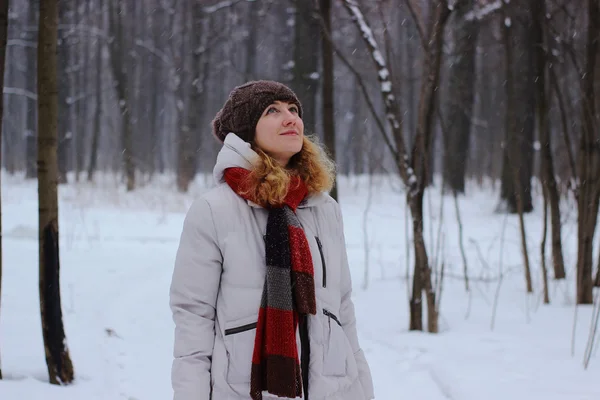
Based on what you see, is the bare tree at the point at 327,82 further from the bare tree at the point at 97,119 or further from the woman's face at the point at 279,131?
the bare tree at the point at 97,119

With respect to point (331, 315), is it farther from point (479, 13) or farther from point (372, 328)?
point (479, 13)

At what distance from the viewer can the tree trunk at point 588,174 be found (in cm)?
534

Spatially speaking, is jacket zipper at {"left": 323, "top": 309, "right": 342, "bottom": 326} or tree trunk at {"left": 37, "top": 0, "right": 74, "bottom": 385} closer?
jacket zipper at {"left": 323, "top": 309, "right": 342, "bottom": 326}

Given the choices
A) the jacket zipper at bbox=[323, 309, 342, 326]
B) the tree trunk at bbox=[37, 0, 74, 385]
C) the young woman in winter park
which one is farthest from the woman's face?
the tree trunk at bbox=[37, 0, 74, 385]

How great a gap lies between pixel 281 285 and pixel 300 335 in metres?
0.20

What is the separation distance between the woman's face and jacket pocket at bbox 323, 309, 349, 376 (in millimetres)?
534

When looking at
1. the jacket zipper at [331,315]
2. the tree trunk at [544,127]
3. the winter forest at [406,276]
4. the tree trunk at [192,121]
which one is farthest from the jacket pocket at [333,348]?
the tree trunk at [192,121]

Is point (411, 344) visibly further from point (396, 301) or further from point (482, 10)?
point (482, 10)

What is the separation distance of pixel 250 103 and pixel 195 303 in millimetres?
670

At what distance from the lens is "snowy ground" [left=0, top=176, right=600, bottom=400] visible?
370cm

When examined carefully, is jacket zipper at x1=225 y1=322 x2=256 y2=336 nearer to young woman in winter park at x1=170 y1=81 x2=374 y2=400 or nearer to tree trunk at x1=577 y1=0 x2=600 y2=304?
young woman in winter park at x1=170 y1=81 x2=374 y2=400

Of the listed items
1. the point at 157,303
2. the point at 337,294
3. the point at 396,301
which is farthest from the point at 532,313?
the point at 337,294

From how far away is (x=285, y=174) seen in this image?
1930 mm

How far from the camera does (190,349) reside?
1.80m
